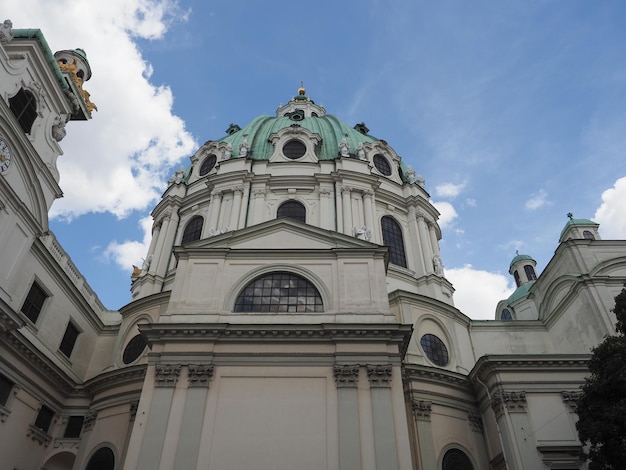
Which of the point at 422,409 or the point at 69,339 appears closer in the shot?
the point at 422,409

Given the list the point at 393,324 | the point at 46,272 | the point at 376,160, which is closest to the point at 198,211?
the point at 46,272

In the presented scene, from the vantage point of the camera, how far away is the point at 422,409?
23.0 m

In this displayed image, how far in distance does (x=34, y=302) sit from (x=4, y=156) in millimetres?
7129

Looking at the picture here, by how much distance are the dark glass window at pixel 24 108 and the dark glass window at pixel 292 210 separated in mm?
14487

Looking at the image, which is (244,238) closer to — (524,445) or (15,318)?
(15,318)

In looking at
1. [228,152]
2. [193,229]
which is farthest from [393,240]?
[228,152]

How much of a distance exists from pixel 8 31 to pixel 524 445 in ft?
101

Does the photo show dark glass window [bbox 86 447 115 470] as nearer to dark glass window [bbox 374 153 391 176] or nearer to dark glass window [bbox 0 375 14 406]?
dark glass window [bbox 0 375 14 406]

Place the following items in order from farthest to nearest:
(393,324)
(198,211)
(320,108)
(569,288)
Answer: (320,108) → (198,211) → (569,288) → (393,324)

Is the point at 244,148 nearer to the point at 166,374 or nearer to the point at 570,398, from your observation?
the point at 166,374

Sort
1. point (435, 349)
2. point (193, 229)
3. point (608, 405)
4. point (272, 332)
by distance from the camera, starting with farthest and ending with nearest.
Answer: point (193, 229) < point (435, 349) < point (272, 332) < point (608, 405)

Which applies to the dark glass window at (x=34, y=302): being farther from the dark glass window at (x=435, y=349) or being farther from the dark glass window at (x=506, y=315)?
the dark glass window at (x=506, y=315)

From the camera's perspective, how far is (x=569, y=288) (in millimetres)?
26703

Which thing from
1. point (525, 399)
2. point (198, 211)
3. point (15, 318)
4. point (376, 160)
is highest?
point (376, 160)
